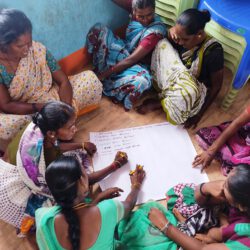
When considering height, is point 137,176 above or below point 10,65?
below

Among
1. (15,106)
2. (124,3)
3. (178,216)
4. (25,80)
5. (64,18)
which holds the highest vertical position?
(124,3)

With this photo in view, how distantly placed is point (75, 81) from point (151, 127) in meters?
0.49

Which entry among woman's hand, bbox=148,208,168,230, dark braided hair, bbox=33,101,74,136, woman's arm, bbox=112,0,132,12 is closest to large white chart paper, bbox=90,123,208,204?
woman's hand, bbox=148,208,168,230

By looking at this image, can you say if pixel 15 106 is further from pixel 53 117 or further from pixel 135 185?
pixel 135 185

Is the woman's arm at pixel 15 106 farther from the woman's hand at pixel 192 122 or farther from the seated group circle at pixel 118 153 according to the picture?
the woman's hand at pixel 192 122

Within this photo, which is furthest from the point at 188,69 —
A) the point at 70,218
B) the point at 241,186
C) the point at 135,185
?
the point at 70,218

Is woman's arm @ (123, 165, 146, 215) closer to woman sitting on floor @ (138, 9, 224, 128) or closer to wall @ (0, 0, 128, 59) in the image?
woman sitting on floor @ (138, 9, 224, 128)

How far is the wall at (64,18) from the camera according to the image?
4.91 ft

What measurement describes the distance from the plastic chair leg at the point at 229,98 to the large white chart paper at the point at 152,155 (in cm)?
32

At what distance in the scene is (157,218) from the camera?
110 centimetres

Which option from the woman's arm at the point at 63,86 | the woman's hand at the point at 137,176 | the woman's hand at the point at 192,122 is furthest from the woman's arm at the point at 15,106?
the woman's hand at the point at 192,122

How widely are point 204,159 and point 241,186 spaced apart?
1.60 feet

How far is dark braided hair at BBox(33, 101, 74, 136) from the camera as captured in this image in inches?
42.0

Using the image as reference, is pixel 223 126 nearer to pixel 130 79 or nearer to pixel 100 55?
pixel 130 79
